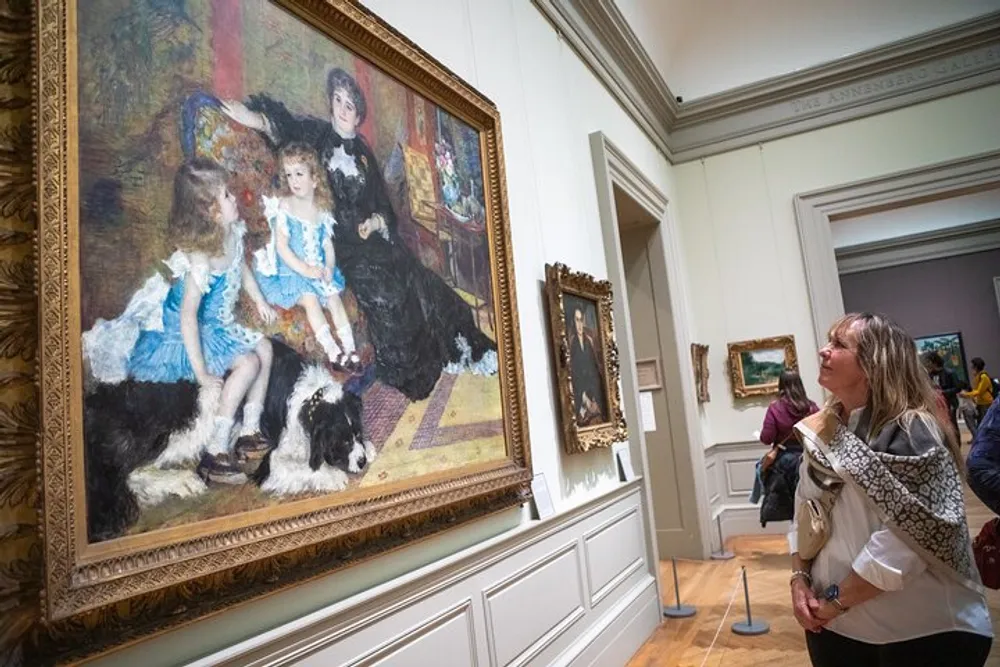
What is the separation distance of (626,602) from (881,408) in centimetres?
348

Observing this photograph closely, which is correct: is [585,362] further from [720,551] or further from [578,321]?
[720,551]

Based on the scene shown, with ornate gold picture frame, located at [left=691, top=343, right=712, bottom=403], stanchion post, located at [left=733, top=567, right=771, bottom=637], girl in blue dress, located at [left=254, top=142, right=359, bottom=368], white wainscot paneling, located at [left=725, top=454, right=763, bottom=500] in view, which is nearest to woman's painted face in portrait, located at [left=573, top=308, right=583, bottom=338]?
stanchion post, located at [left=733, top=567, right=771, bottom=637]

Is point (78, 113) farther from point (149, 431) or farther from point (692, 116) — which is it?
Result: point (692, 116)

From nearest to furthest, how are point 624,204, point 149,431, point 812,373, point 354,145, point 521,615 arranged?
1. point 149,431
2. point 354,145
3. point 521,615
4. point 624,204
5. point 812,373

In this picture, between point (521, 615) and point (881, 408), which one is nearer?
point (881, 408)

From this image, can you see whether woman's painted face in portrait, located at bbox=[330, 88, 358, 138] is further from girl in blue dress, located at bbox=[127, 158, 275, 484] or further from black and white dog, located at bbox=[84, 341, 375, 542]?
black and white dog, located at bbox=[84, 341, 375, 542]

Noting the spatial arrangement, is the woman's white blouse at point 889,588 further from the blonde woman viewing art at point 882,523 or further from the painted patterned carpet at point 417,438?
the painted patterned carpet at point 417,438

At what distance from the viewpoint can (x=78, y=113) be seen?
6.06 feet

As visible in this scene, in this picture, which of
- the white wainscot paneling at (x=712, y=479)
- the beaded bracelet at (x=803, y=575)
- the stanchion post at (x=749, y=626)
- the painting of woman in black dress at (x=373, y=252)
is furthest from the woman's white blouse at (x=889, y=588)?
the white wainscot paneling at (x=712, y=479)

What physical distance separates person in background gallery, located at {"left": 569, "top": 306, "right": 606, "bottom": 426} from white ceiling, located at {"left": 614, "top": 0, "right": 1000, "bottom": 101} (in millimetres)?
4945

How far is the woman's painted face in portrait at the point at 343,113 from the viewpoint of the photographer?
9.44 ft

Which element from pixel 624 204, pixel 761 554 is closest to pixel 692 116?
pixel 624 204

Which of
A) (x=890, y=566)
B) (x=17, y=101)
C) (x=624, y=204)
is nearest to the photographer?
(x=17, y=101)

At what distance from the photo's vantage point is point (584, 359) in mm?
5094
